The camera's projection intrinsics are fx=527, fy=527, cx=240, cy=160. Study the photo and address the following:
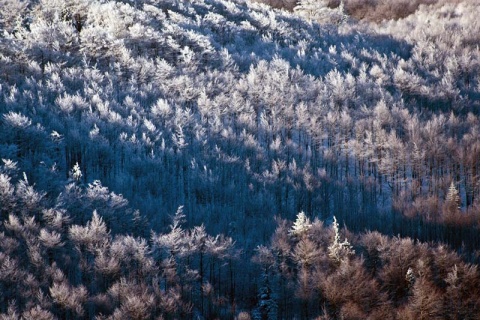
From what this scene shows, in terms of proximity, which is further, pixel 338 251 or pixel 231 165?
pixel 231 165

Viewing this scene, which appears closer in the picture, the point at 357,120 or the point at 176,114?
the point at 176,114

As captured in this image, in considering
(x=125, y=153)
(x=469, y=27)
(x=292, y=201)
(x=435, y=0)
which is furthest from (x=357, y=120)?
(x=435, y=0)

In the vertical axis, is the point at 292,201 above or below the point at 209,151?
below

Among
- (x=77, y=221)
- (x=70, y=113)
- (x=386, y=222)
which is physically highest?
(x=70, y=113)

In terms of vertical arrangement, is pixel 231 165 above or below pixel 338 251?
above

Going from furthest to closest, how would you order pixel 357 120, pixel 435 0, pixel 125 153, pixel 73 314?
pixel 435 0, pixel 357 120, pixel 125 153, pixel 73 314

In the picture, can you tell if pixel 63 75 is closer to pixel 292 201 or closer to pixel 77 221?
pixel 77 221

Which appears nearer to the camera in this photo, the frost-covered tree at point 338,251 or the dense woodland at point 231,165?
the dense woodland at point 231,165

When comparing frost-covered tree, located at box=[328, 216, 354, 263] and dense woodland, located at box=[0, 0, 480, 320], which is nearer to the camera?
dense woodland, located at box=[0, 0, 480, 320]
